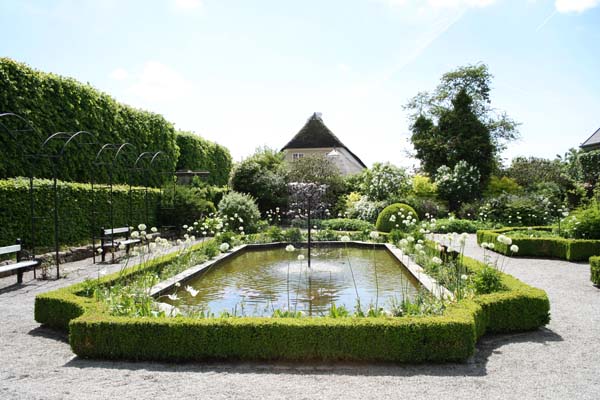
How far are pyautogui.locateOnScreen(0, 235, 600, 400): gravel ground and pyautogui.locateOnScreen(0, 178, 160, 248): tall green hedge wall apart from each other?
4.81m

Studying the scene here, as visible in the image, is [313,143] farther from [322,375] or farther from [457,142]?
[322,375]

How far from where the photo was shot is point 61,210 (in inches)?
422

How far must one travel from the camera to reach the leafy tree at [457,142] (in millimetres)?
27375

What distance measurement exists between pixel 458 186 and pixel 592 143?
14527 mm

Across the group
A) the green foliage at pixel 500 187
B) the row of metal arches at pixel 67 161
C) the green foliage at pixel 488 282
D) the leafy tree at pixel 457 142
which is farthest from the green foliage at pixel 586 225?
the leafy tree at pixel 457 142

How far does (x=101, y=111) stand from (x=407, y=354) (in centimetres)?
1322

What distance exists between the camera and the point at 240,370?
4.14 meters

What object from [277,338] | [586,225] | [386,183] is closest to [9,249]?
[277,338]

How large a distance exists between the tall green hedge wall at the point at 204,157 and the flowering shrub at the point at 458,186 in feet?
41.0

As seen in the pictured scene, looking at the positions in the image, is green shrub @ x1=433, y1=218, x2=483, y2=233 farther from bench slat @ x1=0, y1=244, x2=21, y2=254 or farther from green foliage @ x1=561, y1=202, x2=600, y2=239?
bench slat @ x1=0, y1=244, x2=21, y2=254

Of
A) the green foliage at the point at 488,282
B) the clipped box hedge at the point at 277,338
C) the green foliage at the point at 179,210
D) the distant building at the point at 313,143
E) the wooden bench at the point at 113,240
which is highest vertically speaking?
the distant building at the point at 313,143

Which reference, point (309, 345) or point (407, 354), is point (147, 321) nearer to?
point (309, 345)

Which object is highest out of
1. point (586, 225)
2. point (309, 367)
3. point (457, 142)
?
point (457, 142)

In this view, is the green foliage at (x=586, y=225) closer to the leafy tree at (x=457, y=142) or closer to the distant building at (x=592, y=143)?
the leafy tree at (x=457, y=142)
